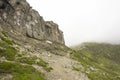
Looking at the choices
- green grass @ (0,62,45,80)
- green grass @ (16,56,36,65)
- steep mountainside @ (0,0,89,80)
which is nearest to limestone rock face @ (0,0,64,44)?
steep mountainside @ (0,0,89,80)

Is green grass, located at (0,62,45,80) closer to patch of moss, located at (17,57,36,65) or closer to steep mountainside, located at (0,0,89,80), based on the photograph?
steep mountainside, located at (0,0,89,80)

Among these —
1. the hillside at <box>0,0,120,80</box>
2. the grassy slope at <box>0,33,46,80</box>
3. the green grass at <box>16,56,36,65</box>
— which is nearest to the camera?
the grassy slope at <box>0,33,46,80</box>

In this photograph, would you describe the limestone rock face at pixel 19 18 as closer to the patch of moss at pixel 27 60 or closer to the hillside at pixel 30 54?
the hillside at pixel 30 54

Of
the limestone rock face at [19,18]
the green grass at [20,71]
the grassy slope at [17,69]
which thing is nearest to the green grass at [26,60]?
the grassy slope at [17,69]

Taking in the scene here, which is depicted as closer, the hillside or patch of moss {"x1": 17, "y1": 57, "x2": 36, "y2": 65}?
the hillside

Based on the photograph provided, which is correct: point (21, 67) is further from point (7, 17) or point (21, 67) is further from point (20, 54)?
point (7, 17)

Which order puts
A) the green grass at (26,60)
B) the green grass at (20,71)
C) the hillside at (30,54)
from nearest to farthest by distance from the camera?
1. the green grass at (20,71)
2. the hillside at (30,54)
3. the green grass at (26,60)

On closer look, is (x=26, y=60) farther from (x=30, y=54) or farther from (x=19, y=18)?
(x=19, y=18)

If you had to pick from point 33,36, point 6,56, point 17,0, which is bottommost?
point 6,56

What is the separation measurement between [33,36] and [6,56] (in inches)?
3283

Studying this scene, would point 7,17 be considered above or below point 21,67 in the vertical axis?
above

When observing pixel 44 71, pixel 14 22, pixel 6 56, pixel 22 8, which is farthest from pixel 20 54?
pixel 22 8

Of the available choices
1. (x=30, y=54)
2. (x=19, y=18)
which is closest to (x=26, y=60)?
(x=30, y=54)

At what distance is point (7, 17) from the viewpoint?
159 metres
